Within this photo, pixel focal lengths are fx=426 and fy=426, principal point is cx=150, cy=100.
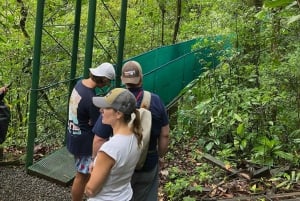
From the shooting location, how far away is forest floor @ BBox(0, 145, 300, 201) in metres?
4.55

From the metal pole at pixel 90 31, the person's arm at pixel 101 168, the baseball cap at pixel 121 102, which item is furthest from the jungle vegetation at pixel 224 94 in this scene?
the person's arm at pixel 101 168

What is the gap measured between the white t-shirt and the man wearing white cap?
1339 mm

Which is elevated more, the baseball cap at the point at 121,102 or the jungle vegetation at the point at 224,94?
the baseball cap at the point at 121,102

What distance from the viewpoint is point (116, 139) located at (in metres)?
2.58

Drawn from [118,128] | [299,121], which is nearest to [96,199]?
[118,128]

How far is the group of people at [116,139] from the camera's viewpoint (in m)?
2.56

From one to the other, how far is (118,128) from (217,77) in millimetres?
5623

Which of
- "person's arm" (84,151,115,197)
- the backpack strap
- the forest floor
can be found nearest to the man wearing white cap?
the backpack strap

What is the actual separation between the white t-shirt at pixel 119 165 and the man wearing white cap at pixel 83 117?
1339 mm

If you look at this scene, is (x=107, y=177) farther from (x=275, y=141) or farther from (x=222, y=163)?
(x=275, y=141)

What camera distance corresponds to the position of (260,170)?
16.5 feet

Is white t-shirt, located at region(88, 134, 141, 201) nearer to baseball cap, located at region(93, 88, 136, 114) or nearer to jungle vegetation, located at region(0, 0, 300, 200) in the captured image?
baseball cap, located at region(93, 88, 136, 114)

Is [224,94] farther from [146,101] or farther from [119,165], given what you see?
[119,165]

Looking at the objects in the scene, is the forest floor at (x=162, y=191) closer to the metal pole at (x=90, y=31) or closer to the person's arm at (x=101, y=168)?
the metal pole at (x=90, y=31)
